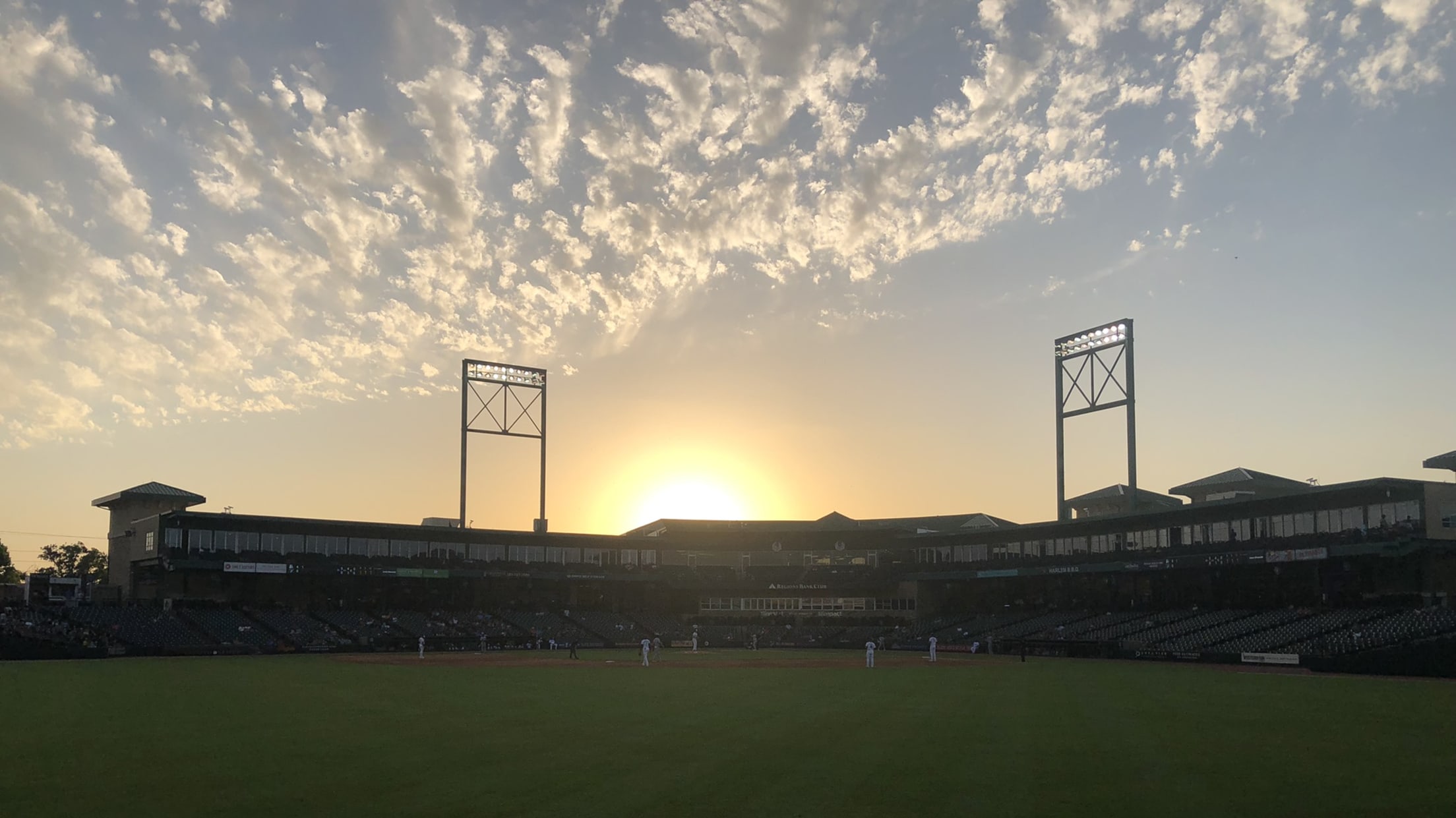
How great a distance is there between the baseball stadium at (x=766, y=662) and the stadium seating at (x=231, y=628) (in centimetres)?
31

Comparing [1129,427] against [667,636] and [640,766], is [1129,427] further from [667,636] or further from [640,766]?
[640,766]

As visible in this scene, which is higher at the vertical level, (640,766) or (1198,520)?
(1198,520)

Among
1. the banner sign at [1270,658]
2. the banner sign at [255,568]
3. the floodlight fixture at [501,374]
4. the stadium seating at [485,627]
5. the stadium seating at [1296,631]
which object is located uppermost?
the floodlight fixture at [501,374]

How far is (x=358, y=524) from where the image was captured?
82312mm

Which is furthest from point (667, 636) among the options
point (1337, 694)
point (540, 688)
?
point (1337, 694)

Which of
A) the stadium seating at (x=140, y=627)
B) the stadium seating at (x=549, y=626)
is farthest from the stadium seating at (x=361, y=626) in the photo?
the stadium seating at (x=549, y=626)

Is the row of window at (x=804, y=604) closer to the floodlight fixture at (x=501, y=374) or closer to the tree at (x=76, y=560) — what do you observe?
the floodlight fixture at (x=501, y=374)

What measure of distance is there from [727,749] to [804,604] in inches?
2992

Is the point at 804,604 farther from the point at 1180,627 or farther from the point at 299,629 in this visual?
the point at 299,629

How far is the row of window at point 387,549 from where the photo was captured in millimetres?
75688

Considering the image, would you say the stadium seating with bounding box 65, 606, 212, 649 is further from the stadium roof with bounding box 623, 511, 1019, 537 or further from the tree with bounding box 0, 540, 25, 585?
the tree with bounding box 0, 540, 25, 585

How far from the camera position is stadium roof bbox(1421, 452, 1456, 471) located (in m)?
59.2

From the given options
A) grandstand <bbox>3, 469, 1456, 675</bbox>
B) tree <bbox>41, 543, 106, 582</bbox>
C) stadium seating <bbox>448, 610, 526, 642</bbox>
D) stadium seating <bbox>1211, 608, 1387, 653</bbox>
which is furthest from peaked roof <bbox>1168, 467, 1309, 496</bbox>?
tree <bbox>41, 543, 106, 582</bbox>

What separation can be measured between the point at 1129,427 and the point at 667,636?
39.0 metres
